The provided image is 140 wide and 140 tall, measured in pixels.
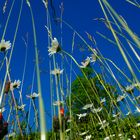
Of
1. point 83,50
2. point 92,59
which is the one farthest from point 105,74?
point 92,59

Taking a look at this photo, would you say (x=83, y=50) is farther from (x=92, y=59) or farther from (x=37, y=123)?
(x=92, y=59)

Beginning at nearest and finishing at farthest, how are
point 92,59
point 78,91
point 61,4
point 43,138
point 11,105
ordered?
point 43,138, point 61,4, point 11,105, point 92,59, point 78,91

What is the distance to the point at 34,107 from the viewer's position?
2.35 meters

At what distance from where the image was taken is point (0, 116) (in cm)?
122

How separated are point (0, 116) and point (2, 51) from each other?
0.91 m

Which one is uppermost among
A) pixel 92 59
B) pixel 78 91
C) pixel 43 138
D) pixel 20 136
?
pixel 78 91

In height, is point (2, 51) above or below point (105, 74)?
above

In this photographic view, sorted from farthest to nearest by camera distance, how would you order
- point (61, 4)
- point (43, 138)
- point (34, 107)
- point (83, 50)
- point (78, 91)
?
point (78, 91) → point (34, 107) → point (83, 50) → point (61, 4) → point (43, 138)

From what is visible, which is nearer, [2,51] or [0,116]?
[0,116]

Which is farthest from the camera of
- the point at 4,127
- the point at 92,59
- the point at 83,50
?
the point at 92,59

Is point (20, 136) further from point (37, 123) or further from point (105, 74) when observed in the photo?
point (105, 74)

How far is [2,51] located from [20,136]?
0.43 m

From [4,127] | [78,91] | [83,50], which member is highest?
[78,91]

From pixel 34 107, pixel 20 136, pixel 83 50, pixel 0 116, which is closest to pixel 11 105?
pixel 20 136
